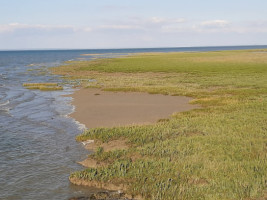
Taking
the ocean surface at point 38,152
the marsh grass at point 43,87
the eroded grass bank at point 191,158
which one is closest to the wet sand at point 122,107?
the ocean surface at point 38,152

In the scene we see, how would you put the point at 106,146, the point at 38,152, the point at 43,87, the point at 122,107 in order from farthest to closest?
1. the point at 43,87
2. the point at 122,107
3. the point at 106,146
4. the point at 38,152

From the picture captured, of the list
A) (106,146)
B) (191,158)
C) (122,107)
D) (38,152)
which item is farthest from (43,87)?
(191,158)

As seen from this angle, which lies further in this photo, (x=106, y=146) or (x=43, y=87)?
(x=43, y=87)

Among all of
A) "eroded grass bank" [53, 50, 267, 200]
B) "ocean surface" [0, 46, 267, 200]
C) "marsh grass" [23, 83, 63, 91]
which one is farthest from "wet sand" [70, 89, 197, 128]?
"marsh grass" [23, 83, 63, 91]

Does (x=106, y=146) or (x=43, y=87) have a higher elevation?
(x=43, y=87)

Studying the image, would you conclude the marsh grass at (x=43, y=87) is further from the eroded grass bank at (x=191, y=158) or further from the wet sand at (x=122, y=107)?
the eroded grass bank at (x=191, y=158)

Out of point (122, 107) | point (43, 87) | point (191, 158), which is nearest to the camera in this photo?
point (191, 158)

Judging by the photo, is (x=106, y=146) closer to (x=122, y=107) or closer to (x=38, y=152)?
(x=38, y=152)

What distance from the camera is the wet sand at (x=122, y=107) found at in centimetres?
2370

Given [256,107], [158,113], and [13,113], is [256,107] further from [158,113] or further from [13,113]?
[13,113]

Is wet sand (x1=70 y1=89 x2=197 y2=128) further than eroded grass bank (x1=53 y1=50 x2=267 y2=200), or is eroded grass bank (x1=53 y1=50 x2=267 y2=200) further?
wet sand (x1=70 y1=89 x2=197 y2=128)

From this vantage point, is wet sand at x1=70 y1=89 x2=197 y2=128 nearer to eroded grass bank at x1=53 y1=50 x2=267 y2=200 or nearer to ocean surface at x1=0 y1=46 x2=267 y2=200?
ocean surface at x1=0 y1=46 x2=267 y2=200

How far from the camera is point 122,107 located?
2908 cm

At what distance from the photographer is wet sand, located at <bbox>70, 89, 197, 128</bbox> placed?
77.8ft
